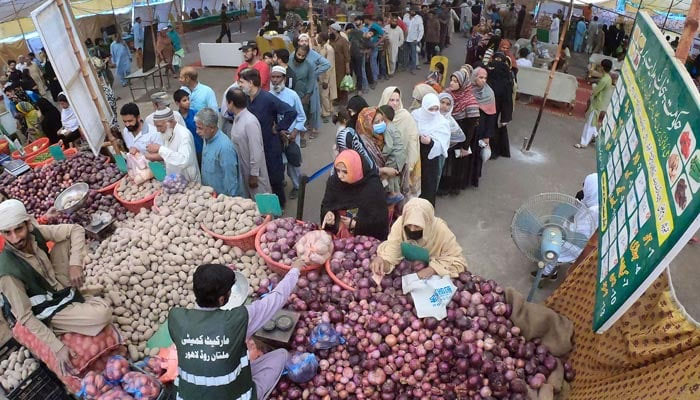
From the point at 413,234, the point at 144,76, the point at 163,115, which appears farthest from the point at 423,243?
the point at 144,76

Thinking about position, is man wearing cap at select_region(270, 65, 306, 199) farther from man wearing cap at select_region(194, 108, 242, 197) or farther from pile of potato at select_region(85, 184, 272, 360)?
pile of potato at select_region(85, 184, 272, 360)

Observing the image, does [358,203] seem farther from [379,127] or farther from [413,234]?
[379,127]

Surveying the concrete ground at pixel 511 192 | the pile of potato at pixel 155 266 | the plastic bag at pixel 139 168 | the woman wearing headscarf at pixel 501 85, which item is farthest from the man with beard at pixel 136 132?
the woman wearing headscarf at pixel 501 85

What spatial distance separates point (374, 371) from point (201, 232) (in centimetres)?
190

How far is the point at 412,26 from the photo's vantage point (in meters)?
10.3

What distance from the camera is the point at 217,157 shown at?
13.2ft

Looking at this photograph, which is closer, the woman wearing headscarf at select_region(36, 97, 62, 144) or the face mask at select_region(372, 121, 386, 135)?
the face mask at select_region(372, 121, 386, 135)

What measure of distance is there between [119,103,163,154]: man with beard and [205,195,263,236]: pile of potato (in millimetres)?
1111

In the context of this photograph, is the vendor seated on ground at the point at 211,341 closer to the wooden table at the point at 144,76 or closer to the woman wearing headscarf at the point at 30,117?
the woman wearing headscarf at the point at 30,117

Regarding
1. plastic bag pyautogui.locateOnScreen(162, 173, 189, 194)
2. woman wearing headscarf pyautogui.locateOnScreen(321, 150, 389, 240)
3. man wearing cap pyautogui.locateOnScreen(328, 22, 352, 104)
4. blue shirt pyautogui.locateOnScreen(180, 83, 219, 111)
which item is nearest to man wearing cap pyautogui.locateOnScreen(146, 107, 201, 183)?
plastic bag pyautogui.locateOnScreen(162, 173, 189, 194)

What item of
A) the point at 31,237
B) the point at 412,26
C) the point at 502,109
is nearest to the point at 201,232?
the point at 31,237

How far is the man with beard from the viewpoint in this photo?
4305 mm

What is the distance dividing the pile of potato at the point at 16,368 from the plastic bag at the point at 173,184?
1.65m

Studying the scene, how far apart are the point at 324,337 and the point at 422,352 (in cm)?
59
